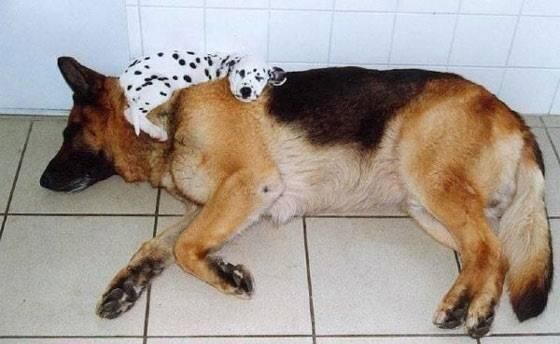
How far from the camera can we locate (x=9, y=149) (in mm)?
3234

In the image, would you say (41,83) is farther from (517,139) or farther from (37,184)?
(517,139)

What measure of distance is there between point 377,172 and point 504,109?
0.53 meters

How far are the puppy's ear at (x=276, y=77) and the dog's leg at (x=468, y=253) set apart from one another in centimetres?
64

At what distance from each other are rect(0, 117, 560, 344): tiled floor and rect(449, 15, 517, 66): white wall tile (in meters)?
0.62

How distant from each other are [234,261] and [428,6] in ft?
4.37

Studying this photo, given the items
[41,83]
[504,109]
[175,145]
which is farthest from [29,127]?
[504,109]

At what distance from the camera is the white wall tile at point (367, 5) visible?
10.0 feet

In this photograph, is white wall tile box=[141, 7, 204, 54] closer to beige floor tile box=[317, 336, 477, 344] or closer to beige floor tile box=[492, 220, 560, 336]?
beige floor tile box=[317, 336, 477, 344]

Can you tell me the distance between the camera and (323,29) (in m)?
3.14

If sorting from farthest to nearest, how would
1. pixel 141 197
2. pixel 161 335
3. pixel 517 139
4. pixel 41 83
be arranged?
1. pixel 41 83
2. pixel 141 197
3. pixel 517 139
4. pixel 161 335

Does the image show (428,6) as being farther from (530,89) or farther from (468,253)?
(468,253)

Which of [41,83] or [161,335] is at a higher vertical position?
[41,83]

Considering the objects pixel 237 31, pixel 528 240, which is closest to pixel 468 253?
pixel 528 240

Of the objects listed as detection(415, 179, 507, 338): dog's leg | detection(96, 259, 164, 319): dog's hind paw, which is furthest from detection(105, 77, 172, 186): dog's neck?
detection(415, 179, 507, 338): dog's leg
